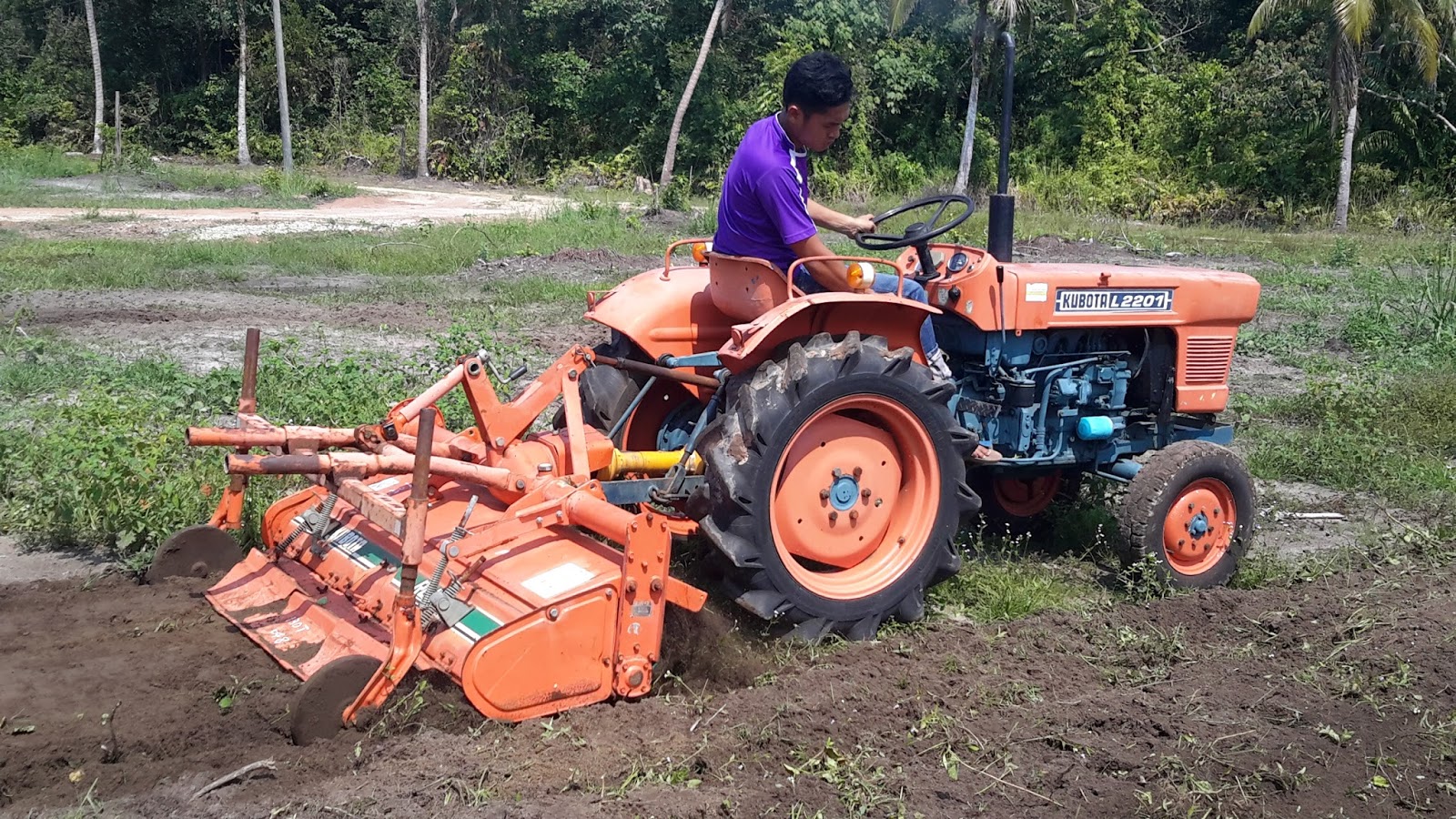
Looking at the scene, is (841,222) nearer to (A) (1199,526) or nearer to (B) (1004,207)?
(B) (1004,207)

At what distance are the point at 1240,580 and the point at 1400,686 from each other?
137 cm

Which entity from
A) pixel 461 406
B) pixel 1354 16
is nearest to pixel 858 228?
pixel 461 406

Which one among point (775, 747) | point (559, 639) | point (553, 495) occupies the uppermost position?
point (553, 495)

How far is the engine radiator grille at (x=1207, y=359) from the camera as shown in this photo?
5863 millimetres

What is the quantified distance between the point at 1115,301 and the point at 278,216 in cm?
1945

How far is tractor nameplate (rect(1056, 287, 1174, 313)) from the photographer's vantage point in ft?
18.0

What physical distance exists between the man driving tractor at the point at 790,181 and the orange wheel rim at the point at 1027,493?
1.81 metres

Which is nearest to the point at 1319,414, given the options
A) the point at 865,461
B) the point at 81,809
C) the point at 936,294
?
the point at 936,294

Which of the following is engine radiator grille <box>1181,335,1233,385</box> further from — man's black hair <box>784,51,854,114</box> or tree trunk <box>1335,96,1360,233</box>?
tree trunk <box>1335,96,1360,233</box>

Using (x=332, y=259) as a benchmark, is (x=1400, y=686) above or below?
below

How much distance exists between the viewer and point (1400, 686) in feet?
14.3

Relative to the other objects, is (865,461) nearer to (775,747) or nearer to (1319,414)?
(775,747)

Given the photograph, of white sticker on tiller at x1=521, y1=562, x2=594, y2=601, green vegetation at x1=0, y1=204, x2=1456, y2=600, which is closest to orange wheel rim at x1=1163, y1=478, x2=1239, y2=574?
green vegetation at x1=0, y1=204, x2=1456, y2=600

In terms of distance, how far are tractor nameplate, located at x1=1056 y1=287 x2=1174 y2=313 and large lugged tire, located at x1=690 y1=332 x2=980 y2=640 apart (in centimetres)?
106
